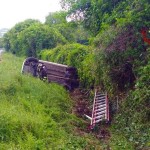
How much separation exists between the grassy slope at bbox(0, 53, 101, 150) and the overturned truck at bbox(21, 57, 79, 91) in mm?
2618

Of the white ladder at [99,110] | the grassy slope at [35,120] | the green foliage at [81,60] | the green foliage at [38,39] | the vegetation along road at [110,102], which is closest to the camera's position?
the grassy slope at [35,120]

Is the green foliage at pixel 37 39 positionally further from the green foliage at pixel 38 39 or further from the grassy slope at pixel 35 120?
the grassy slope at pixel 35 120

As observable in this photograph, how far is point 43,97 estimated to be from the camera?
846 cm

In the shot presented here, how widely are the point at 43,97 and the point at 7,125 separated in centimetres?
306

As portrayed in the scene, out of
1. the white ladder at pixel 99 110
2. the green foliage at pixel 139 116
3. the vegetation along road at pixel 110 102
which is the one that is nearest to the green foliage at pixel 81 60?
the vegetation along road at pixel 110 102

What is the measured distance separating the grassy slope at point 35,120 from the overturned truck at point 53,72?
2.62m

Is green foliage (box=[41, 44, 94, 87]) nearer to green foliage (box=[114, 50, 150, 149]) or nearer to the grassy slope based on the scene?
the grassy slope

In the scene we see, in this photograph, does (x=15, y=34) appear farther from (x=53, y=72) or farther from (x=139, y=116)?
(x=139, y=116)

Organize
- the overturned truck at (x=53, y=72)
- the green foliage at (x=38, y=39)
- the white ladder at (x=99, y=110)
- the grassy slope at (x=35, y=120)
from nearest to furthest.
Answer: the grassy slope at (x=35, y=120) < the white ladder at (x=99, y=110) < the overturned truck at (x=53, y=72) < the green foliage at (x=38, y=39)

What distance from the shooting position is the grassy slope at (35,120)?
17.6 feet

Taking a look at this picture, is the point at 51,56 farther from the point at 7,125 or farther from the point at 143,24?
the point at 7,125

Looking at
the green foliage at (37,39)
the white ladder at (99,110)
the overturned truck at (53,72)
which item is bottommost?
the white ladder at (99,110)

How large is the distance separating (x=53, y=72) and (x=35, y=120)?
631cm

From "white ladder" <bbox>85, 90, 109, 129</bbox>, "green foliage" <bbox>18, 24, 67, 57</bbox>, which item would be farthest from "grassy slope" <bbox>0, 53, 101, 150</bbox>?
"green foliage" <bbox>18, 24, 67, 57</bbox>
